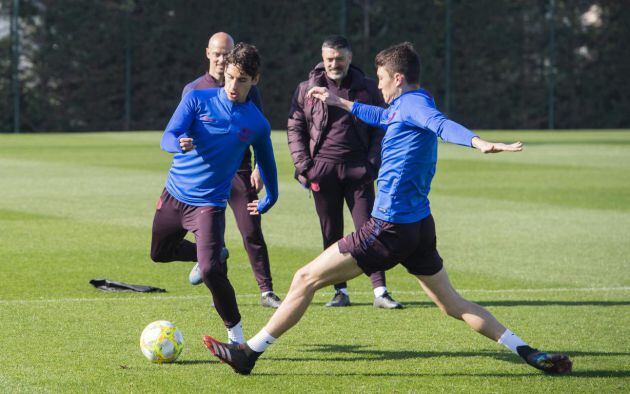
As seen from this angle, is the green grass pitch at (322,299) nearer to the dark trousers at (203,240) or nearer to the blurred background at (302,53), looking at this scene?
the dark trousers at (203,240)

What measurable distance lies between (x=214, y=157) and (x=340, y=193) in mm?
2418

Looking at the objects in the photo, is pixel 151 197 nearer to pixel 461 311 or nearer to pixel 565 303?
pixel 565 303

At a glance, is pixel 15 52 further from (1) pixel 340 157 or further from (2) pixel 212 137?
(2) pixel 212 137

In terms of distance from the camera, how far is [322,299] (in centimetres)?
1031

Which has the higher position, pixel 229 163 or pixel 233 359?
pixel 229 163

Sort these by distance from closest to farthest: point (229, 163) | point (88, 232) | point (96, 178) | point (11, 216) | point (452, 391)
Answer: point (452, 391) < point (229, 163) < point (88, 232) < point (11, 216) < point (96, 178)

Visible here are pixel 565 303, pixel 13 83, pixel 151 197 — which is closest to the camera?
pixel 565 303

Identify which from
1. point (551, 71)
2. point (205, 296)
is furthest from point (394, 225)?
point (551, 71)

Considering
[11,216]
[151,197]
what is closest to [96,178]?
[151,197]

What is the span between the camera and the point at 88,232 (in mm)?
14531

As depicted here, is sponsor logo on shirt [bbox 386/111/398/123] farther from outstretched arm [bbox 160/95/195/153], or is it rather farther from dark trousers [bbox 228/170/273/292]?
dark trousers [bbox 228/170/273/292]

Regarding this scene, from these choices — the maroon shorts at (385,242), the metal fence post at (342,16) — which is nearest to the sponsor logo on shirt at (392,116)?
the maroon shorts at (385,242)

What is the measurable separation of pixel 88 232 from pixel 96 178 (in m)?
7.95

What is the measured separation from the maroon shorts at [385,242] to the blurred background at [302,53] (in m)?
32.6
